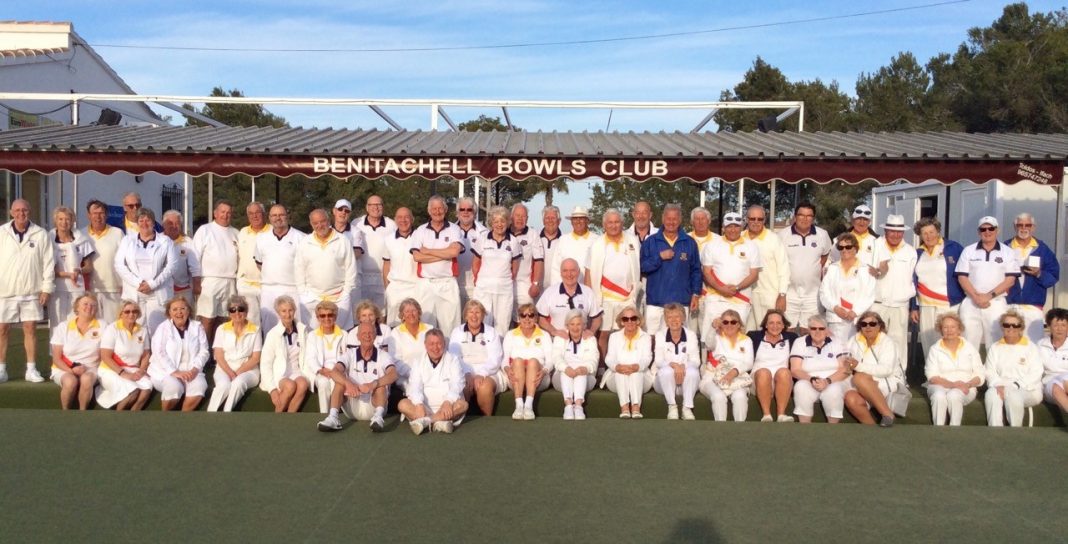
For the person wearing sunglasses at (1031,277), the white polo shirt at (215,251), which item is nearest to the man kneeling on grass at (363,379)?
the white polo shirt at (215,251)

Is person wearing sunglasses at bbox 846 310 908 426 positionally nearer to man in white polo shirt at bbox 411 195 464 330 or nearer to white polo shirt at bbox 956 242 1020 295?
white polo shirt at bbox 956 242 1020 295

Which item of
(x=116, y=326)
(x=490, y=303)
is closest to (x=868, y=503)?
(x=490, y=303)

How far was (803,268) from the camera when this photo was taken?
27.0 feet

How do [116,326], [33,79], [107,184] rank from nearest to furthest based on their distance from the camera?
[116,326]
[33,79]
[107,184]

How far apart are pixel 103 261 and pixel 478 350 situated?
12.9ft

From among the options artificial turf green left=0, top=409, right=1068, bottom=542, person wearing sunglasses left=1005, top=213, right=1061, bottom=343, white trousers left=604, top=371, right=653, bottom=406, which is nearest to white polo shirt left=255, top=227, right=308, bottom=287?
artificial turf green left=0, top=409, right=1068, bottom=542

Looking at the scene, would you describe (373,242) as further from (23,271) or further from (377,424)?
(23,271)

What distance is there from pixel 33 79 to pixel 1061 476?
1778cm

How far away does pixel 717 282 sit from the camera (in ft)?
26.2

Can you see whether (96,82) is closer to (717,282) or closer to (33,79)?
(33,79)

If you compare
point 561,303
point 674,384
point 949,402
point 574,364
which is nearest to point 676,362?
point 674,384

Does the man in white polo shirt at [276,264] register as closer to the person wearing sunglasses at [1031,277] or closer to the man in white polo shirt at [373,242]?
the man in white polo shirt at [373,242]

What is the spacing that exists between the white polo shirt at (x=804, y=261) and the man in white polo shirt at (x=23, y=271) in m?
6.83

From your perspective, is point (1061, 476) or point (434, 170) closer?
point (1061, 476)
